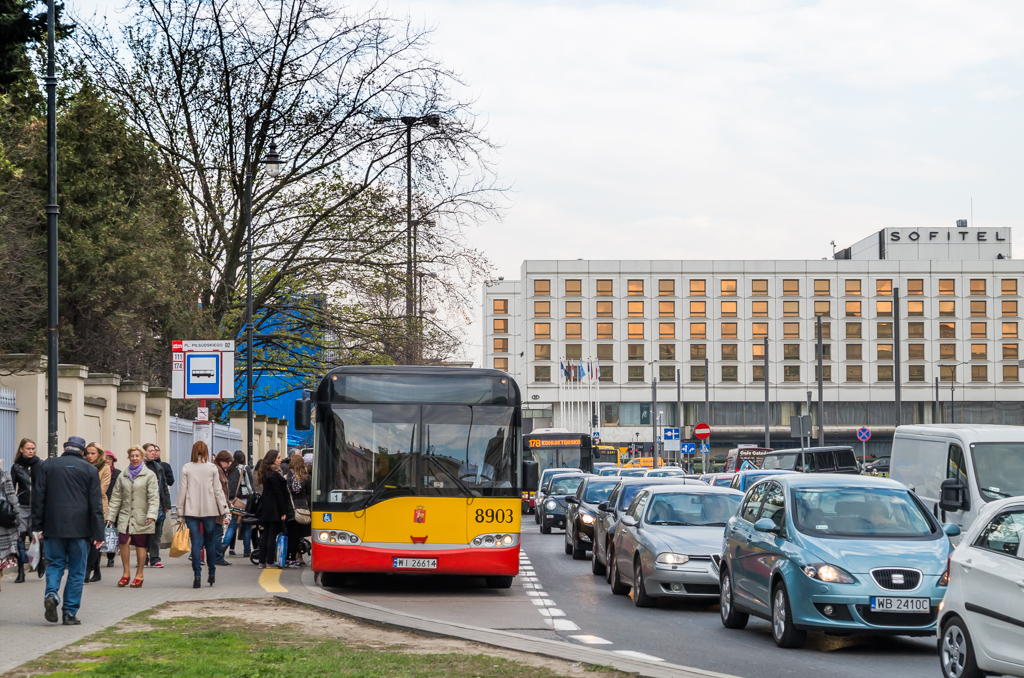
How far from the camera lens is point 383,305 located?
3678cm

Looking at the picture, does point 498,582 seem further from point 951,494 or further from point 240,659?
point 240,659

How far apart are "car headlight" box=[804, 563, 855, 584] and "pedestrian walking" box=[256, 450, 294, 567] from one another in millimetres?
10286

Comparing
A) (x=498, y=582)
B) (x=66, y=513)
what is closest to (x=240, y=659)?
(x=66, y=513)

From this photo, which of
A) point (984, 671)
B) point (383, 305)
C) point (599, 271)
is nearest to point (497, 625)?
point (984, 671)

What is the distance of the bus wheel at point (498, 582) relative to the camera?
61.4 feet

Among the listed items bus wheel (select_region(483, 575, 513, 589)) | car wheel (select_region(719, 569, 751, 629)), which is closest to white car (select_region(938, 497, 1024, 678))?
car wheel (select_region(719, 569, 751, 629))

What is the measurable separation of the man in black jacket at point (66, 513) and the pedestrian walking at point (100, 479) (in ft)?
14.0

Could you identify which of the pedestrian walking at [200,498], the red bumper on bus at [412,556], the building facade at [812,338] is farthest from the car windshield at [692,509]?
the building facade at [812,338]

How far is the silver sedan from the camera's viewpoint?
1633 cm

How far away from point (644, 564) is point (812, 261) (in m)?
104

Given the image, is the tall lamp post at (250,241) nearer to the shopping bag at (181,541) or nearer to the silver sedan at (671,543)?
the shopping bag at (181,541)

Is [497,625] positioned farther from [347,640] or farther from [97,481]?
[97,481]

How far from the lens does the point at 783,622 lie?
1266cm

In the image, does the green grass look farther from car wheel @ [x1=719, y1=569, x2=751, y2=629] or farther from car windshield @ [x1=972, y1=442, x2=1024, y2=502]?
car windshield @ [x1=972, y1=442, x2=1024, y2=502]
